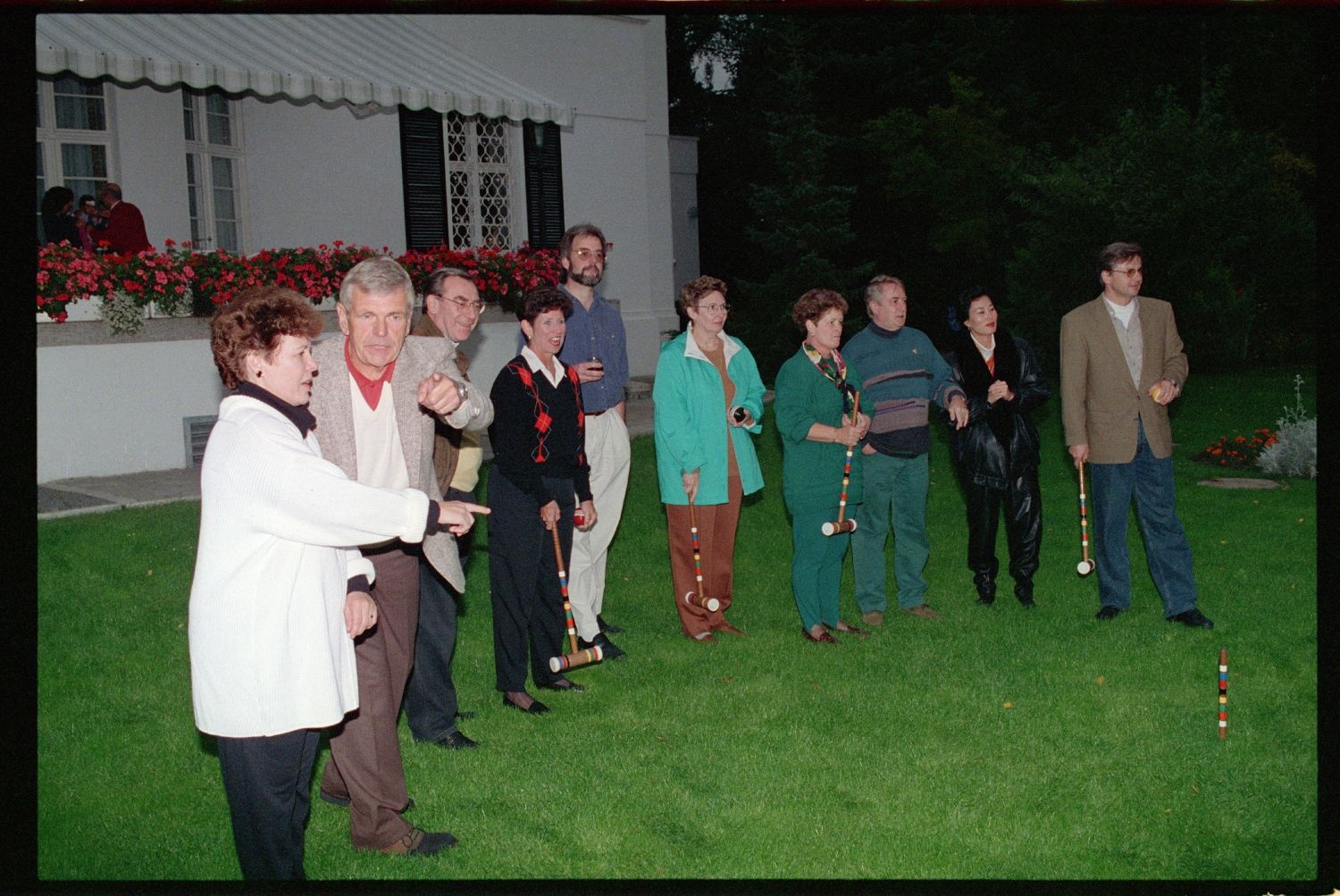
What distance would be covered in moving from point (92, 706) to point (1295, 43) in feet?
99.6

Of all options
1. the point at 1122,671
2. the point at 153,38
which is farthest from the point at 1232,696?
the point at 153,38

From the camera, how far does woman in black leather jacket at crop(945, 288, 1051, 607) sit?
7.73 meters

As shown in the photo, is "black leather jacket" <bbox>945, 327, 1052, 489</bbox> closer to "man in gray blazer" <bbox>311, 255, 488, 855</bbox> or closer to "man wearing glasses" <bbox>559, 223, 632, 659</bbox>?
"man wearing glasses" <bbox>559, 223, 632, 659</bbox>

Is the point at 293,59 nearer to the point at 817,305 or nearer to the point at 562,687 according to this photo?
the point at 817,305

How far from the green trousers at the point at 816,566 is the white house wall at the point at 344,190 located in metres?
6.31

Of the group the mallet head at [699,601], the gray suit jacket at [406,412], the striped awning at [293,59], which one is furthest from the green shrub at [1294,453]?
the gray suit jacket at [406,412]

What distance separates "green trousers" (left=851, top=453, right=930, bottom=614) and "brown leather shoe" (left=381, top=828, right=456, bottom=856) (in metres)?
3.59

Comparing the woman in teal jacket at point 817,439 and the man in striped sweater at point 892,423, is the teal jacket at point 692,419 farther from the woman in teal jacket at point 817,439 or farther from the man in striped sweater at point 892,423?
the man in striped sweater at point 892,423

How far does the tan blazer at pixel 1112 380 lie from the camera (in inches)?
292

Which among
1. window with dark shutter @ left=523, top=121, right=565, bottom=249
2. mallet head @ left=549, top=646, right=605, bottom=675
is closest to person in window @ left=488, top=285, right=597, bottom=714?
mallet head @ left=549, top=646, right=605, bottom=675

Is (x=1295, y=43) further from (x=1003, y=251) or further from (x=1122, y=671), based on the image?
(x=1122, y=671)

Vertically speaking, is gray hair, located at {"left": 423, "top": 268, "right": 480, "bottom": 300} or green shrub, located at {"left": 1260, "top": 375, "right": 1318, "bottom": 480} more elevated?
gray hair, located at {"left": 423, "top": 268, "right": 480, "bottom": 300}

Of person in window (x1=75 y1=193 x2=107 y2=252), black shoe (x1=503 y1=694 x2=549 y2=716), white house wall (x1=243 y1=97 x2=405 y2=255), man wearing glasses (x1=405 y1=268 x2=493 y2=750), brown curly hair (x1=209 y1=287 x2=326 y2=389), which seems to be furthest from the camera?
white house wall (x1=243 y1=97 x2=405 y2=255)

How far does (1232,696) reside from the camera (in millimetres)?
6309
